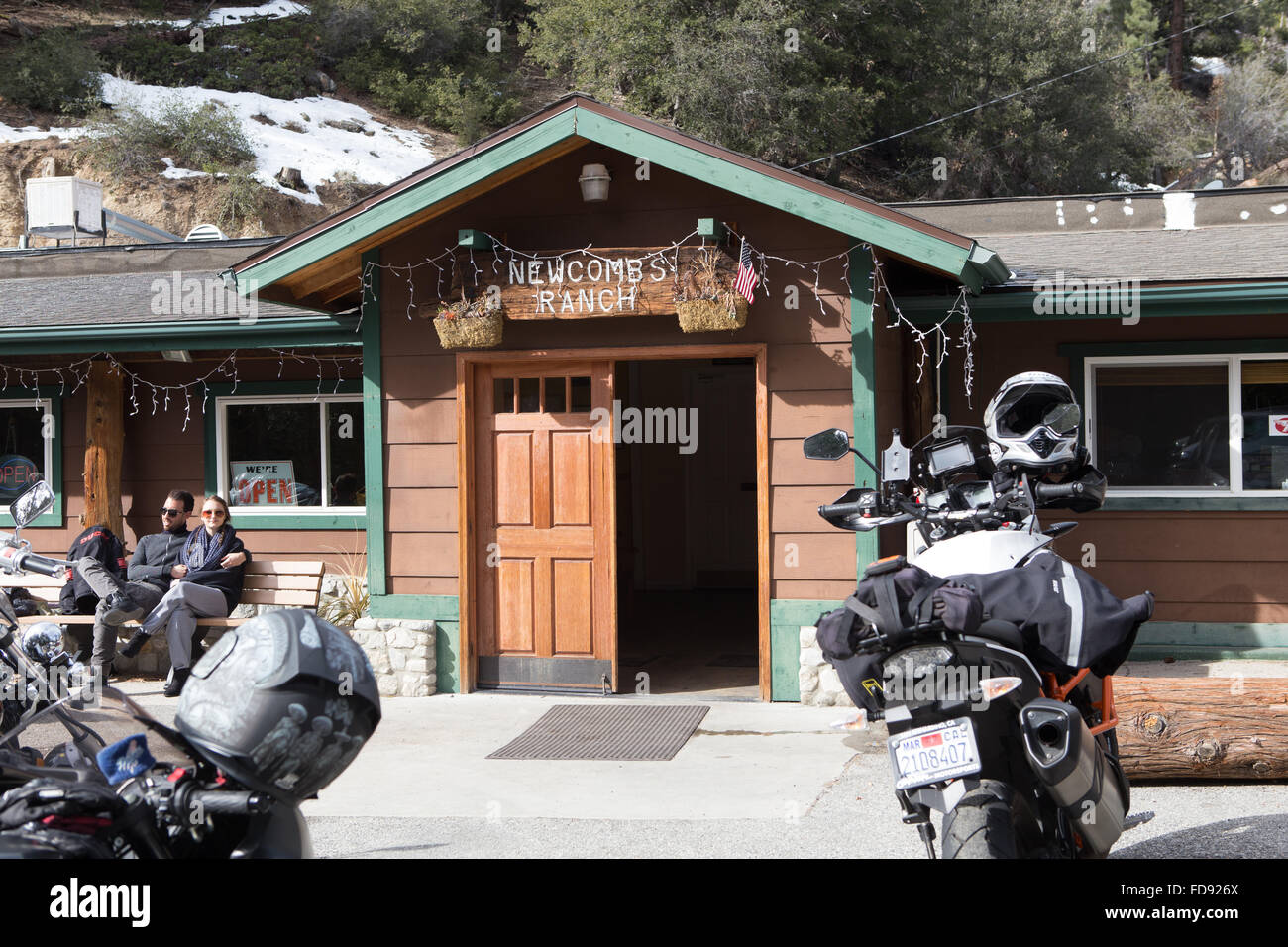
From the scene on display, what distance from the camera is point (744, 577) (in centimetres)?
1358

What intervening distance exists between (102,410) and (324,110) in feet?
77.3

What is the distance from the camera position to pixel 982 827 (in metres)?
3.09

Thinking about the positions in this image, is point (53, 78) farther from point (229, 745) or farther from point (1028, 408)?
point (229, 745)

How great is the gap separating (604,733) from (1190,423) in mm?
4788

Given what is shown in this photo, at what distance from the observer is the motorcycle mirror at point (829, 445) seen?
166 inches

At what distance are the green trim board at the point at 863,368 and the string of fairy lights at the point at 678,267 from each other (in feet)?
0.13

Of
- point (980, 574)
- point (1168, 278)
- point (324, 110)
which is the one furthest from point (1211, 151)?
point (980, 574)

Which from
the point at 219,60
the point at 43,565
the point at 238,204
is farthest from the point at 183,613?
the point at 219,60

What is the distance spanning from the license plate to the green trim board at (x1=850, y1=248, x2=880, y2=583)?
4192mm

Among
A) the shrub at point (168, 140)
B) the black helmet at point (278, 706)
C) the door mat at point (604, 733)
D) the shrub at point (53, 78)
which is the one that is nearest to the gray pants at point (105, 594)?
the door mat at point (604, 733)

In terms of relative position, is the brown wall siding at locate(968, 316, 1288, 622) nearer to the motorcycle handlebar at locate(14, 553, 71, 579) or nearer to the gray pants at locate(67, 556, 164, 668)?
the gray pants at locate(67, 556, 164, 668)

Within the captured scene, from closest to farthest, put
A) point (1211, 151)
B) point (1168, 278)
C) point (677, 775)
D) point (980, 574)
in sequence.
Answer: point (980, 574), point (677, 775), point (1168, 278), point (1211, 151)

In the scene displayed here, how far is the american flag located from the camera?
24.0ft

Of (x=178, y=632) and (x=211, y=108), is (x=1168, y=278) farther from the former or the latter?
(x=211, y=108)
